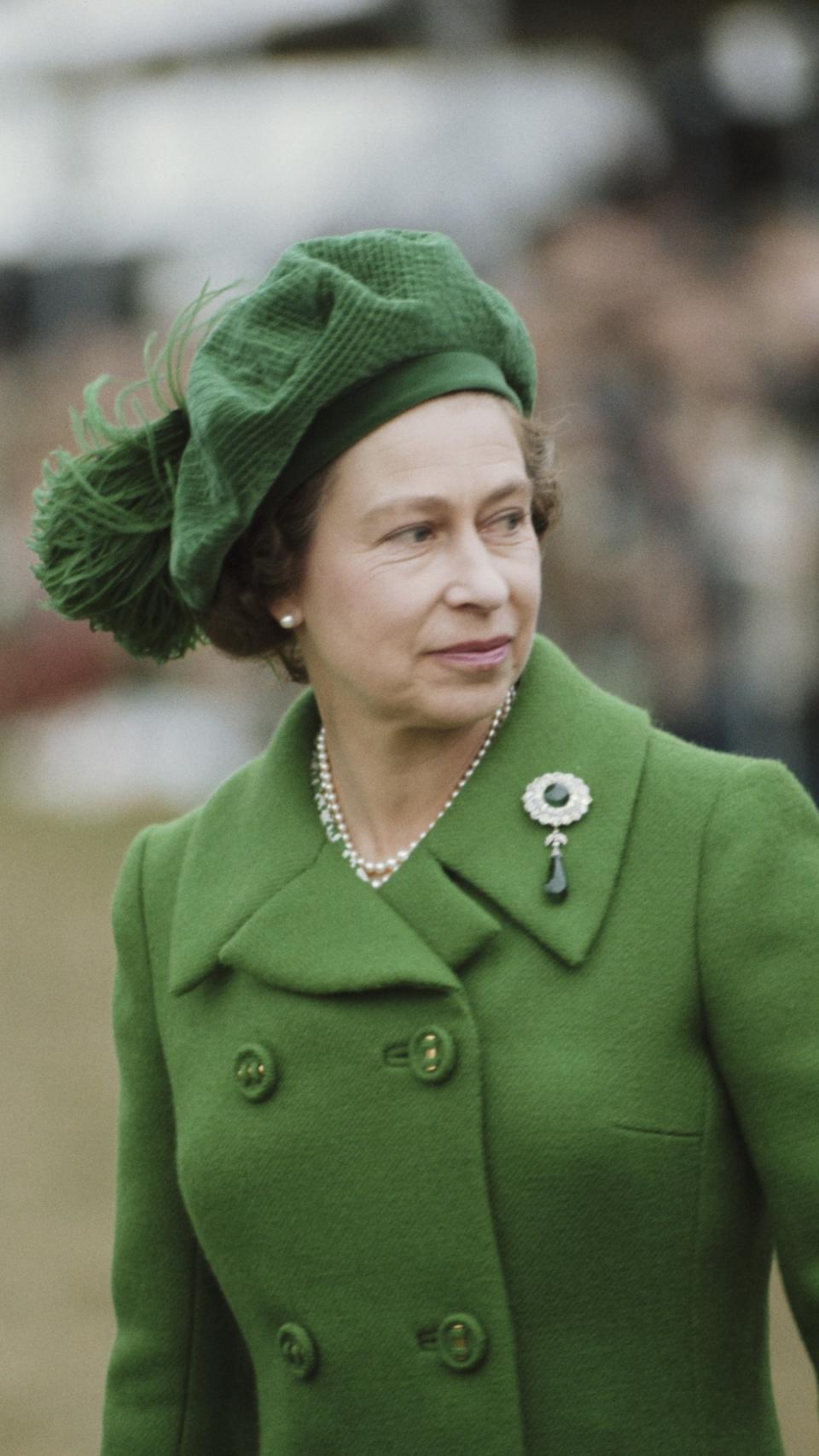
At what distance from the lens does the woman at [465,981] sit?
7.15ft

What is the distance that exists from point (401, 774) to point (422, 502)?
14.0 inches

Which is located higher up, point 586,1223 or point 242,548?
point 242,548

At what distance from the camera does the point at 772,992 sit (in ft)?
6.98

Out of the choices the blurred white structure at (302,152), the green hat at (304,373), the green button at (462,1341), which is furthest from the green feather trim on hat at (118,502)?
the blurred white structure at (302,152)

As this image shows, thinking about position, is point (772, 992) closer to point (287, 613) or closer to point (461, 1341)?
point (461, 1341)

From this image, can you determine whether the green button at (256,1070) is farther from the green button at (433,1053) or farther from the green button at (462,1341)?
the green button at (462,1341)

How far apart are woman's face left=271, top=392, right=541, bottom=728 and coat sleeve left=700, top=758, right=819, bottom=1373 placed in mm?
312

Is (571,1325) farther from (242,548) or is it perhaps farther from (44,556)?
(44,556)

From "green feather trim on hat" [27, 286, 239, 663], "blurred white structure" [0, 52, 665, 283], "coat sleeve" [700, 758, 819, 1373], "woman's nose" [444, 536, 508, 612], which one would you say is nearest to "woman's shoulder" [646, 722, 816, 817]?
"coat sleeve" [700, 758, 819, 1373]

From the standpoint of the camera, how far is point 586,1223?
7.17 feet

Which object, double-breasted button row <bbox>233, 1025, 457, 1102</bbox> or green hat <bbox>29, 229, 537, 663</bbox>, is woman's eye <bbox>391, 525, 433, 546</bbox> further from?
double-breasted button row <bbox>233, 1025, 457, 1102</bbox>

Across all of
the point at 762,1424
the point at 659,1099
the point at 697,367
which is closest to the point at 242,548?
the point at 659,1099

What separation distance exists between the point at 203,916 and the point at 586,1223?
→ 0.59 metres

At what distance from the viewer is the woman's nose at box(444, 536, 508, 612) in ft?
7.23
